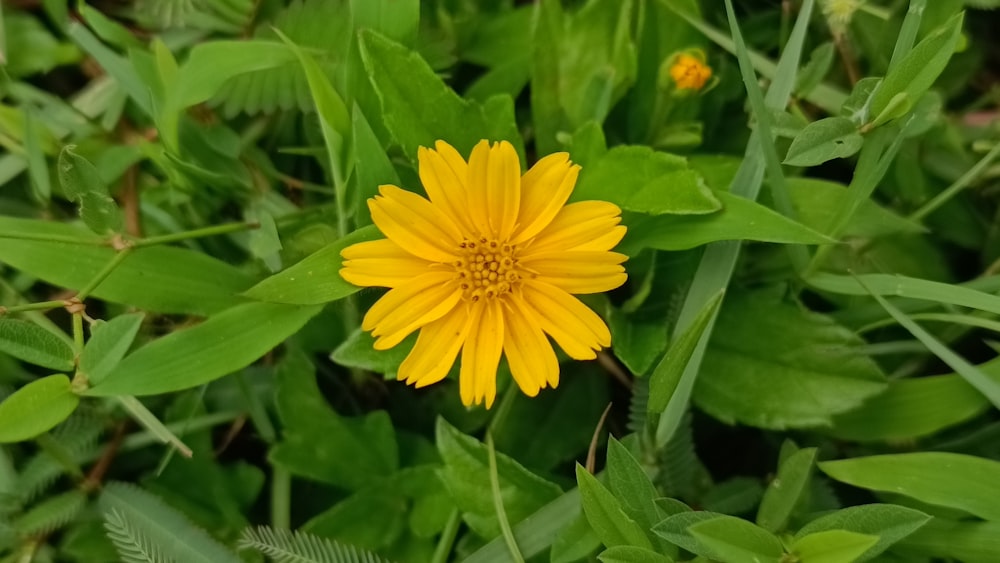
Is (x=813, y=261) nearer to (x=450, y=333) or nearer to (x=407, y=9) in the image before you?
(x=450, y=333)

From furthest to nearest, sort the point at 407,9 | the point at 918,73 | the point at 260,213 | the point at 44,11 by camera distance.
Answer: the point at 44,11 < the point at 260,213 < the point at 407,9 < the point at 918,73

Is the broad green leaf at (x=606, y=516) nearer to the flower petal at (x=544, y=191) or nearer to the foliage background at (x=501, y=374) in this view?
the foliage background at (x=501, y=374)

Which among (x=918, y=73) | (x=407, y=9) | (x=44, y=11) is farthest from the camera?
(x=44, y=11)

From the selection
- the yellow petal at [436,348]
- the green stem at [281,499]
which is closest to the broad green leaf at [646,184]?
the yellow petal at [436,348]

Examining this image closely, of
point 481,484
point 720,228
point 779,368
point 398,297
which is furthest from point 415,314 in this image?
point 779,368

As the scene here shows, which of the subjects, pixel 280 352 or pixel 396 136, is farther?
pixel 280 352

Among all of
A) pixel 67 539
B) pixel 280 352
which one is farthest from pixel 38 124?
pixel 67 539
